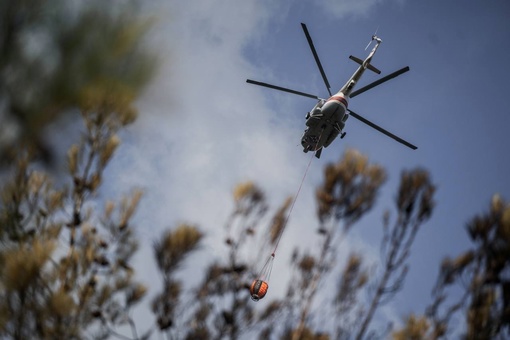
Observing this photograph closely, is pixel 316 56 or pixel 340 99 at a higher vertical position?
pixel 316 56

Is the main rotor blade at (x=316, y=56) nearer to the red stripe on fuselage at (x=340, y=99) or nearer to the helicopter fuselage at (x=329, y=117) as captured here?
the helicopter fuselage at (x=329, y=117)

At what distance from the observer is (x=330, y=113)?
8164 millimetres

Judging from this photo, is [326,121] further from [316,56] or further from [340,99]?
[316,56]

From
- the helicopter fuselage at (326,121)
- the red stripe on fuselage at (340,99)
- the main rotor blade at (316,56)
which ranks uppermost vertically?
the main rotor blade at (316,56)

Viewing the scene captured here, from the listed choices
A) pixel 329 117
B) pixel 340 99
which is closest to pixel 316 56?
pixel 340 99

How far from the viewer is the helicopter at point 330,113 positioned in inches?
322

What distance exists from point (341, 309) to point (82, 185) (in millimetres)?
4394

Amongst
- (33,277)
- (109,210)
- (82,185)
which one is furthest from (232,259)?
A: (33,277)

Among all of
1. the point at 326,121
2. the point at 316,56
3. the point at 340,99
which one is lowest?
the point at 326,121

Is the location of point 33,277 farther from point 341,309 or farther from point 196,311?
point 341,309

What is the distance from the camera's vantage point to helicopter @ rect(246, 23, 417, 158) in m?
8.17

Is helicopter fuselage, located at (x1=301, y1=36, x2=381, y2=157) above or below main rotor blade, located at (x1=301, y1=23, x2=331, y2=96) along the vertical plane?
below

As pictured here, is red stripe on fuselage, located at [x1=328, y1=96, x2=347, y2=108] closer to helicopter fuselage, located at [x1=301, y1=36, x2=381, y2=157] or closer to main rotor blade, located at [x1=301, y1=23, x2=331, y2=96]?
helicopter fuselage, located at [x1=301, y1=36, x2=381, y2=157]

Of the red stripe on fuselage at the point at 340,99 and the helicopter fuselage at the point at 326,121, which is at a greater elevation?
the red stripe on fuselage at the point at 340,99
